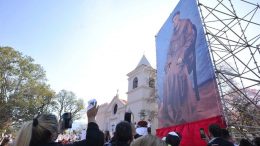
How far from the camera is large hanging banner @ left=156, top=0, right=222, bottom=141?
6.71 meters

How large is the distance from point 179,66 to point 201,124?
249cm

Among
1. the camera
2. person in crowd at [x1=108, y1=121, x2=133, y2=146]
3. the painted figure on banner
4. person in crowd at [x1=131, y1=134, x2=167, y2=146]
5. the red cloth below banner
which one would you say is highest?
the painted figure on banner

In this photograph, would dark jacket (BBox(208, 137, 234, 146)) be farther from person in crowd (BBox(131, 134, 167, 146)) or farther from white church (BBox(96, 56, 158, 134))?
white church (BBox(96, 56, 158, 134))

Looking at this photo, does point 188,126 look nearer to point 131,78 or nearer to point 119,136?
point 119,136

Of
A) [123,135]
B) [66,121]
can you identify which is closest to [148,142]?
[123,135]

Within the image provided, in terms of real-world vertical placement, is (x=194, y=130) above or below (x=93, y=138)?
above

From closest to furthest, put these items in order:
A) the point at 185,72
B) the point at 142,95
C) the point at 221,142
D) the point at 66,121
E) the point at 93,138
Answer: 1. the point at 93,138
2. the point at 66,121
3. the point at 221,142
4. the point at 185,72
5. the point at 142,95

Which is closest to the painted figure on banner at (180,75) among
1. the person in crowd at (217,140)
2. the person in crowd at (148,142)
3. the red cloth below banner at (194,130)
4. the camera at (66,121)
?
the red cloth below banner at (194,130)

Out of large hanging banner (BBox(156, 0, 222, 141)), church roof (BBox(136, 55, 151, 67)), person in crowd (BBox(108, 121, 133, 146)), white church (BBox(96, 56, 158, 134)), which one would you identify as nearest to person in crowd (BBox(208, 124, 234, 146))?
person in crowd (BBox(108, 121, 133, 146))

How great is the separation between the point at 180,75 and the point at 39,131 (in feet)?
23.2

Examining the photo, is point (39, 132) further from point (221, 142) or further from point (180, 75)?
point (180, 75)

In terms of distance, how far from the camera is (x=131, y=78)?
29.4 meters

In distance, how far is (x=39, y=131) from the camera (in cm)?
167

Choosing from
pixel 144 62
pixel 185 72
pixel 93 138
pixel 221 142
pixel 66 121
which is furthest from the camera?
pixel 144 62
